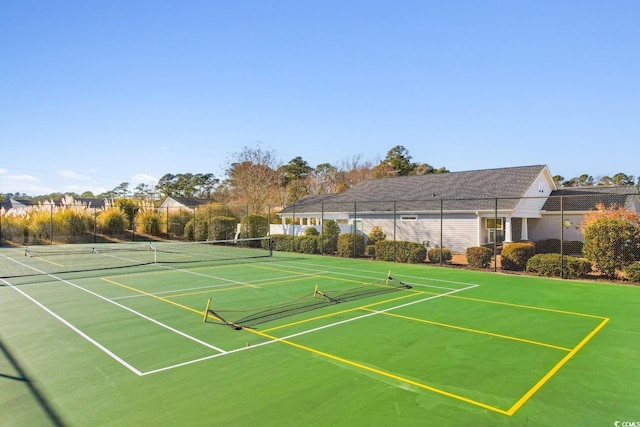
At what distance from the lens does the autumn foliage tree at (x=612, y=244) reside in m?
13.2

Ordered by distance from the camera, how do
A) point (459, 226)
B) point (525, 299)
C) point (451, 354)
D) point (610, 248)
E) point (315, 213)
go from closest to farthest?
point (451, 354) < point (525, 299) < point (610, 248) < point (459, 226) < point (315, 213)

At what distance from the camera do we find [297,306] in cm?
894

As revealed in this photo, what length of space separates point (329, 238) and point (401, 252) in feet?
16.1

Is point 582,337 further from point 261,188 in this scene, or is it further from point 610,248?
point 261,188

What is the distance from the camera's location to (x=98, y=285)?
11812 mm

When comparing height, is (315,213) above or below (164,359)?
above

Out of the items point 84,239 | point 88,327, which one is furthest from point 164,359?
point 84,239

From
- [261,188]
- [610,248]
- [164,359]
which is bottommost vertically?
[164,359]

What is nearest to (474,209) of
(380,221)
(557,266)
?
(380,221)

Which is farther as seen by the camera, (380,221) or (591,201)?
(380,221)

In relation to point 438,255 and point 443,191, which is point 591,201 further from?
point 438,255

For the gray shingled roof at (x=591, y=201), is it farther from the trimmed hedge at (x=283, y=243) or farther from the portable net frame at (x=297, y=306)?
the portable net frame at (x=297, y=306)

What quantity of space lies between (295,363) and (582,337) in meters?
4.99

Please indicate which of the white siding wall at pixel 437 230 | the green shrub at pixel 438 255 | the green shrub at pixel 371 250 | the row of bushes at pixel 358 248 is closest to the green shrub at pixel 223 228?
the row of bushes at pixel 358 248
